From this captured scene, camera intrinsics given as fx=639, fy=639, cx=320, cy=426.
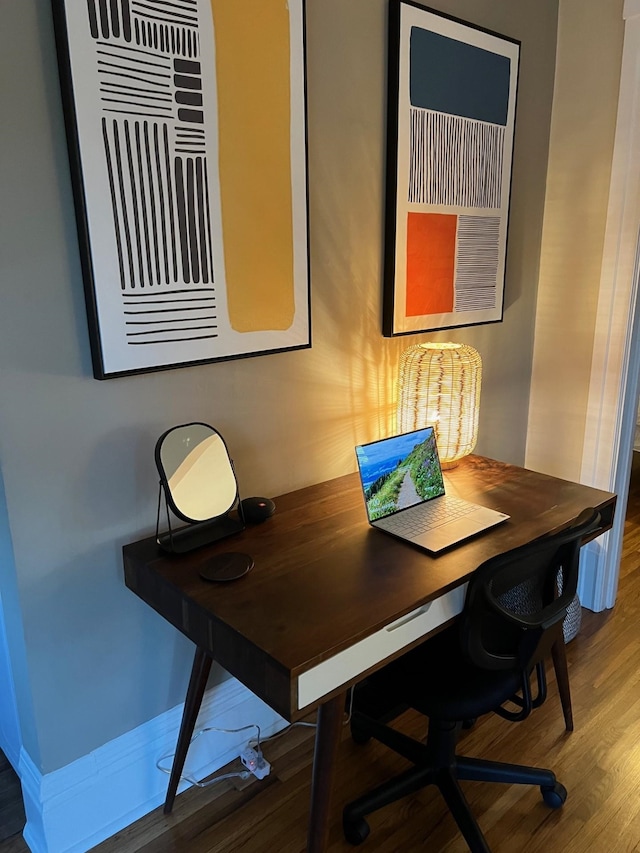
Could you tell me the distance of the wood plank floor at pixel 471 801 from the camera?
1.55 metres

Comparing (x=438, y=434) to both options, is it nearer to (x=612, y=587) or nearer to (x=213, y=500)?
(x=213, y=500)

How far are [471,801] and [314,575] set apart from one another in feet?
2.82

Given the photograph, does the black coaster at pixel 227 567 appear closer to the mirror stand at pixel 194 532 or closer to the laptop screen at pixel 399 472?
the mirror stand at pixel 194 532

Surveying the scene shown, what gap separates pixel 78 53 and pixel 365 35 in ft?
2.61

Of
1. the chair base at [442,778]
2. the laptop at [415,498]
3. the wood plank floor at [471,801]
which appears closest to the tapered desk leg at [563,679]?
the wood plank floor at [471,801]

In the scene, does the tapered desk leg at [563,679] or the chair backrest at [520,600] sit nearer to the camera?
the chair backrest at [520,600]

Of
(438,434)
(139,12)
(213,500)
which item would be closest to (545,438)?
(438,434)

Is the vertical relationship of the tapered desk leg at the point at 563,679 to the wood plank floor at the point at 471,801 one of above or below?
above

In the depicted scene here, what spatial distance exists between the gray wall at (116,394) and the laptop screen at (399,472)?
0.27 meters

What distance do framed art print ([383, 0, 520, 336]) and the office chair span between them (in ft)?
2.77

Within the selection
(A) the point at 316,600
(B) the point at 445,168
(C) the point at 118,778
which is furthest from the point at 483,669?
(B) the point at 445,168

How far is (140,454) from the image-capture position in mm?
1447

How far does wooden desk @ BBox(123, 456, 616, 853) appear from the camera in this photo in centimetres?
108

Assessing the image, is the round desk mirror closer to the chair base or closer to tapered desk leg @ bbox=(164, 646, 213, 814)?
tapered desk leg @ bbox=(164, 646, 213, 814)
